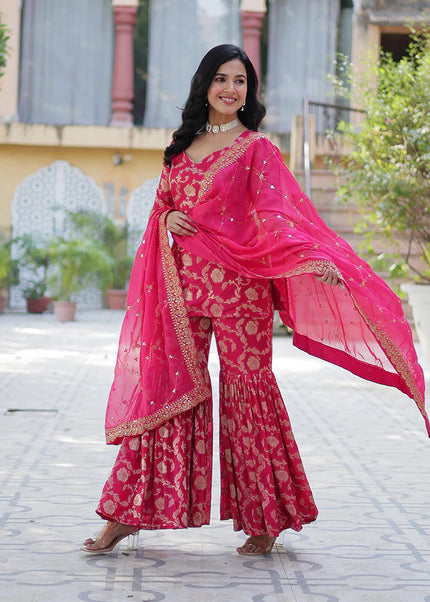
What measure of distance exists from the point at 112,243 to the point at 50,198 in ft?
4.92

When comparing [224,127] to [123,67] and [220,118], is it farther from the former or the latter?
[123,67]

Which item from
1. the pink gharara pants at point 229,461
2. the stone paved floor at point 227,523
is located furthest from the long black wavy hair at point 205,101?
the stone paved floor at point 227,523

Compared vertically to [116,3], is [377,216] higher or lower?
lower

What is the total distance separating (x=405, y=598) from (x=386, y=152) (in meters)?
6.06

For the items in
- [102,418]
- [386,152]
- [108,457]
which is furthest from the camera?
[386,152]

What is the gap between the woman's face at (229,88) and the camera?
365 centimetres

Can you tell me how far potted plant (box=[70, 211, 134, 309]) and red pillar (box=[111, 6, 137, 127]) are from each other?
1.82 metres

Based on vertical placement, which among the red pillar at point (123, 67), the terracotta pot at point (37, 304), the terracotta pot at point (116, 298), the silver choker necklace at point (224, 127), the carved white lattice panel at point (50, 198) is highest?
the red pillar at point (123, 67)

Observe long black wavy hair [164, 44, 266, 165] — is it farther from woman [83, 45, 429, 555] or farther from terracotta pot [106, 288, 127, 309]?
terracotta pot [106, 288, 127, 309]

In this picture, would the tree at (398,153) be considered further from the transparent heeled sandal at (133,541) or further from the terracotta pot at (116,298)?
the terracotta pot at (116,298)

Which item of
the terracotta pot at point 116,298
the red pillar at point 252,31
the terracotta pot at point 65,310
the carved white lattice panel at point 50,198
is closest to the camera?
the terracotta pot at point 65,310

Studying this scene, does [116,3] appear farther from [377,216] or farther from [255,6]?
[377,216]

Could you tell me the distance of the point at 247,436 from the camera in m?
3.56

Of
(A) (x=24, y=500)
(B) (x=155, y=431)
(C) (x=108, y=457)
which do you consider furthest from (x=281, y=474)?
(C) (x=108, y=457)
